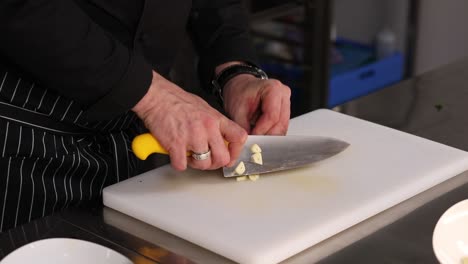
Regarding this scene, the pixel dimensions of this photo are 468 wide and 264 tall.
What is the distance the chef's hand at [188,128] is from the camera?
105cm

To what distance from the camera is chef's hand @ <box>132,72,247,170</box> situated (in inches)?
41.3

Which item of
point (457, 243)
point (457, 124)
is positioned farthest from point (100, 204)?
point (457, 124)

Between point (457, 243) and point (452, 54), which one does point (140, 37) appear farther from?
point (452, 54)

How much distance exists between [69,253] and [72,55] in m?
0.26

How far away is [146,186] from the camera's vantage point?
109 cm

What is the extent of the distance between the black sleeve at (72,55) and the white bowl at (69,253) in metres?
0.22

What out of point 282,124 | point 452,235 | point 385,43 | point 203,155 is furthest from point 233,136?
point 385,43

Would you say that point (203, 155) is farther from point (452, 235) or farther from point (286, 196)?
point (452, 235)

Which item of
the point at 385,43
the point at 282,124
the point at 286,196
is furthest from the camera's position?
the point at 385,43

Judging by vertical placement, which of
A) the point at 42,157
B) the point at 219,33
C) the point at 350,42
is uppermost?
the point at 219,33

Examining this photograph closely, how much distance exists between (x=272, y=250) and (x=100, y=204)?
265 mm

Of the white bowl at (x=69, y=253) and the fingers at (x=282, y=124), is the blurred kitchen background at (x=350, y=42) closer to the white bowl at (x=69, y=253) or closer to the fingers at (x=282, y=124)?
the fingers at (x=282, y=124)

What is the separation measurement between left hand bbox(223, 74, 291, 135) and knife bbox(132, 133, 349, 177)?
70mm

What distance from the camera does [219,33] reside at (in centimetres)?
139
